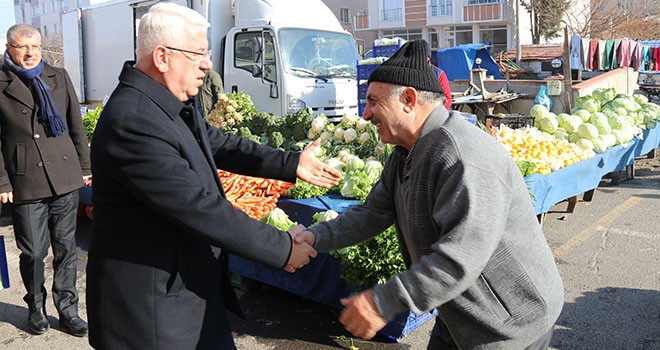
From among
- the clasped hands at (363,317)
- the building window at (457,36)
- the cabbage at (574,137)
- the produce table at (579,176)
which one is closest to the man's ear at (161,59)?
the clasped hands at (363,317)

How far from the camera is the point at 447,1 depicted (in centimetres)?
4625

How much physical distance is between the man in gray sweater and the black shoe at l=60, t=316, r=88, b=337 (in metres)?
3.17

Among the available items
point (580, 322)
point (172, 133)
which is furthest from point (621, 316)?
point (172, 133)

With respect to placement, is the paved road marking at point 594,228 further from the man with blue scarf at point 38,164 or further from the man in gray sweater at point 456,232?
the man with blue scarf at point 38,164

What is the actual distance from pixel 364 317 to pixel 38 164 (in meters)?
3.16

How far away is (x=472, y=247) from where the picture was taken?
1789 mm

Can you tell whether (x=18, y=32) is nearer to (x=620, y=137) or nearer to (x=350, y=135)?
(x=350, y=135)

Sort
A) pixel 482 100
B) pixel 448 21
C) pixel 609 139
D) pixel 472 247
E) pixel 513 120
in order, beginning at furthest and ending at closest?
pixel 448 21
pixel 482 100
pixel 513 120
pixel 609 139
pixel 472 247

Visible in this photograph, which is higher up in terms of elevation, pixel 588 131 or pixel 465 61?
pixel 465 61

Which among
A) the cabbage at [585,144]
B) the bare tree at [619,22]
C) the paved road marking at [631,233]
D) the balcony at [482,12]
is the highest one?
the balcony at [482,12]

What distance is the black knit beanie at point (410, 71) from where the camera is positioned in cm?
199

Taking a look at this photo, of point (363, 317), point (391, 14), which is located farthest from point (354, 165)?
point (391, 14)

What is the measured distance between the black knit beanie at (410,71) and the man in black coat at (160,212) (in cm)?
66

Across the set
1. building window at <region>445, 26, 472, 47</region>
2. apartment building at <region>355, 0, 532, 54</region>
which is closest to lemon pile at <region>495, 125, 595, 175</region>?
apartment building at <region>355, 0, 532, 54</region>
